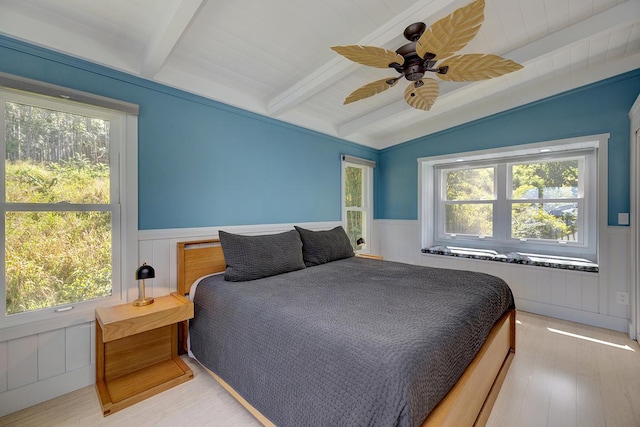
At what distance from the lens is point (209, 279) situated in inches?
87.3

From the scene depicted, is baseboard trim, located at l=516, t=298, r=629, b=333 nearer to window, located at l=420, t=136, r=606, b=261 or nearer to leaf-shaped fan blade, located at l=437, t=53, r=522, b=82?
window, located at l=420, t=136, r=606, b=261

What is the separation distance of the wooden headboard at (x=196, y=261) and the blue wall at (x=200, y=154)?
18 cm

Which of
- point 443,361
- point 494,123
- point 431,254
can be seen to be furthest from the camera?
point 431,254

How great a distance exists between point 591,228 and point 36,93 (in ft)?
16.6

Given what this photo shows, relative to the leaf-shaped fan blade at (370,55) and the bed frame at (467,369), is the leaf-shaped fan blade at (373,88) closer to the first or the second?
the leaf-shaped fan blade at (370,55)

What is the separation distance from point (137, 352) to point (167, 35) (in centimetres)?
219

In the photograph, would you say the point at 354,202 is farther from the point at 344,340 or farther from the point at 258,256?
the point at 344,340

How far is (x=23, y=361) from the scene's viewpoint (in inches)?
67.1

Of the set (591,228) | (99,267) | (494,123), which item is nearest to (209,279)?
(99,267)

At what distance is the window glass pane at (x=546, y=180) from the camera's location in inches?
129

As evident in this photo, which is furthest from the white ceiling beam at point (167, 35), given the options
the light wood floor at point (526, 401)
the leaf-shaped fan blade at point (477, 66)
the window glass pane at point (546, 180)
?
the window glass pane at point (546, 180)

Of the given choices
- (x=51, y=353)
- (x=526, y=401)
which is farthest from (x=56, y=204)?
(x=526, y=401)

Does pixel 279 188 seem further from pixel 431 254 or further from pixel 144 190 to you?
pixel 431 254

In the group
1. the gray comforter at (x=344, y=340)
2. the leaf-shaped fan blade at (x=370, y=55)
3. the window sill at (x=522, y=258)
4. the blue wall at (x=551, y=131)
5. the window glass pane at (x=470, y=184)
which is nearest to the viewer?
the gray comforter at (x=344, y=340)
